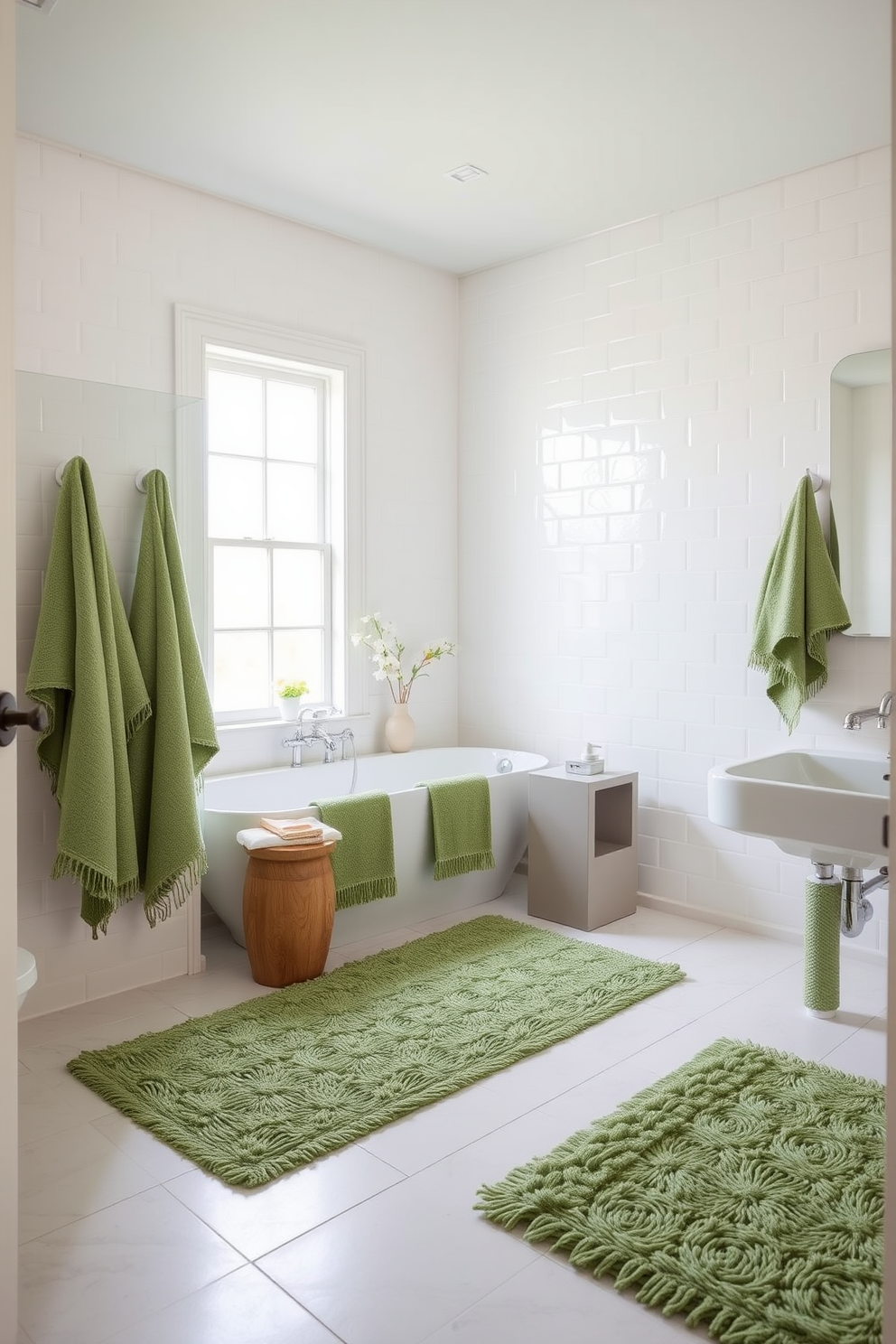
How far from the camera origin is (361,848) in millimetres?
3584

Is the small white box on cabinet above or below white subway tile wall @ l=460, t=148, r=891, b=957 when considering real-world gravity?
below

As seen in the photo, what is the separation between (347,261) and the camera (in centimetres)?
434

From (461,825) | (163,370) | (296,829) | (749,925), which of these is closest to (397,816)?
(461,825)

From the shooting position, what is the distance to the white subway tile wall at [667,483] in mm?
3596

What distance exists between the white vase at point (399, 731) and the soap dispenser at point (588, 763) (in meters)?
0.83

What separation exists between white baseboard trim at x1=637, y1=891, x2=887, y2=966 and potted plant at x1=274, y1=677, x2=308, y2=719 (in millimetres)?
1670

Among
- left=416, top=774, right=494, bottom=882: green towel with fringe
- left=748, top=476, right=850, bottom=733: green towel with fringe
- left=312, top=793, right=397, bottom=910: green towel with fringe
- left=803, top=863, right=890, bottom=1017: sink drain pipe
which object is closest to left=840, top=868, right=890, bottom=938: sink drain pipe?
left=803, top=863, right=890, bottom=1017: sink drain pipe

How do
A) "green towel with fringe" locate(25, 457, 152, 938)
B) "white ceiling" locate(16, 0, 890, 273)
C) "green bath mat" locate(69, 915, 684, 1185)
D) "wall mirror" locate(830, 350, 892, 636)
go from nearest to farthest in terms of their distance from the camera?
"green bath mat" locate(69, 915, 684, 1185) → "white ceiling" locate(16, 0, 890, 273) → "green towel with fringe" locate(25, 457, 152, 938) → "wall mirror" locate(830, 350, 892, 636)

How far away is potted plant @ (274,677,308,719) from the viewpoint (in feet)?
13.5

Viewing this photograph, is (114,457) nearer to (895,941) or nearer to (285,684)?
(285,684)

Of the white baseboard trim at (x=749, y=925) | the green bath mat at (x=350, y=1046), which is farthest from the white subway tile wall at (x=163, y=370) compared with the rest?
the white baseboard trim at (x=749, y=925)

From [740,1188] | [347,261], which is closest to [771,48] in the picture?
[347,261]

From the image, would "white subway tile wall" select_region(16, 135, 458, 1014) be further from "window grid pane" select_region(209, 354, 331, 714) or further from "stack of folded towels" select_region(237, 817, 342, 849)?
"stack of folded towels" select_region(237, 817, 342, 849)

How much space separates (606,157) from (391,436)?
1.55 m
